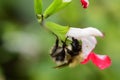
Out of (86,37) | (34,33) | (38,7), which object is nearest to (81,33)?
(86,37)

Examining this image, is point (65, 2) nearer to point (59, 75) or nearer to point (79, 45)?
point (79, 45)

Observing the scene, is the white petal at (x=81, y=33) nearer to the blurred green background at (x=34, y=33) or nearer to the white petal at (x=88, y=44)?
the white petal at (x=88, y=44)

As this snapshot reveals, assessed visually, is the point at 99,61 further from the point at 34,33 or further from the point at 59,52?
the point at 34,33

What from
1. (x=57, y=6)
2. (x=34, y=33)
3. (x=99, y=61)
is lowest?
(x=34, y=33)

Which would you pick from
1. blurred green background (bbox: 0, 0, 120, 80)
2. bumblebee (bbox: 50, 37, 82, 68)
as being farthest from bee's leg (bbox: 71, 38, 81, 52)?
blurred green background (bbox: 0, 0, 120, 80)

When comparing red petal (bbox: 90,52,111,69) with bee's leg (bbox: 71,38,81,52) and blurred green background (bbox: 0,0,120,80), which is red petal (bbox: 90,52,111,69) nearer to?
bee's leg (bbox: 71,38,81,52)

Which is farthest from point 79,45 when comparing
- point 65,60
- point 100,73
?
point 100,73
